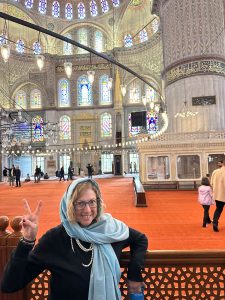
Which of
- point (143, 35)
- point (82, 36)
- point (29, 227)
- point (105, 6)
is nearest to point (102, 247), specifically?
point (29, 227)

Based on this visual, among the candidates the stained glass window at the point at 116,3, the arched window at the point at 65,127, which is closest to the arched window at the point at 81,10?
the stained glass window at the point at 116,3

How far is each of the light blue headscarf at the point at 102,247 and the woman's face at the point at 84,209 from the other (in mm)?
Answer: 39

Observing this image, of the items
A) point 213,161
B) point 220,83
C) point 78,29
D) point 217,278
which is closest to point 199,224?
point 217,278

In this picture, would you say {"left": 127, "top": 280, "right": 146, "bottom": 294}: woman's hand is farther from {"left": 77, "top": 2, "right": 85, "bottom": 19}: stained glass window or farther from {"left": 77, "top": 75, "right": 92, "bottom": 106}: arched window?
{"left": 77, "top": 2, "right": 85, "bottom": 19}: stained glass window

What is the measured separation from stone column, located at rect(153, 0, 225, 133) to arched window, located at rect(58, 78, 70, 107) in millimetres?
15005

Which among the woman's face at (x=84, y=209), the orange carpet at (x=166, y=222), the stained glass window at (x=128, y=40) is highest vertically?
the stained glass window at (x=128, y=40)

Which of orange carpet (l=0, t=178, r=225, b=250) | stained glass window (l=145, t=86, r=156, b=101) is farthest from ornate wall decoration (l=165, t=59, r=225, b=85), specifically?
stained glass window (l=145, t=86, r=156, b=101)

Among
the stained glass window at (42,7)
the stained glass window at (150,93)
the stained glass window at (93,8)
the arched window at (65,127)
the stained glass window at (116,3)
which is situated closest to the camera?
the stained glass window at (150,93)

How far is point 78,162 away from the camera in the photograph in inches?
1128

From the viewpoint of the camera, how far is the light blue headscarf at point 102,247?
1.38 meters

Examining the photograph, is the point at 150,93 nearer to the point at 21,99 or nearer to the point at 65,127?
the point at 65,127

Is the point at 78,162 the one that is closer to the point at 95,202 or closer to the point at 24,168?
the point at 24,168

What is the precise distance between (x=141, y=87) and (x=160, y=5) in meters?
10.1

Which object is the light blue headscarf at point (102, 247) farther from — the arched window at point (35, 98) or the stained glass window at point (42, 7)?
the stained glass window at point (42, 7)
